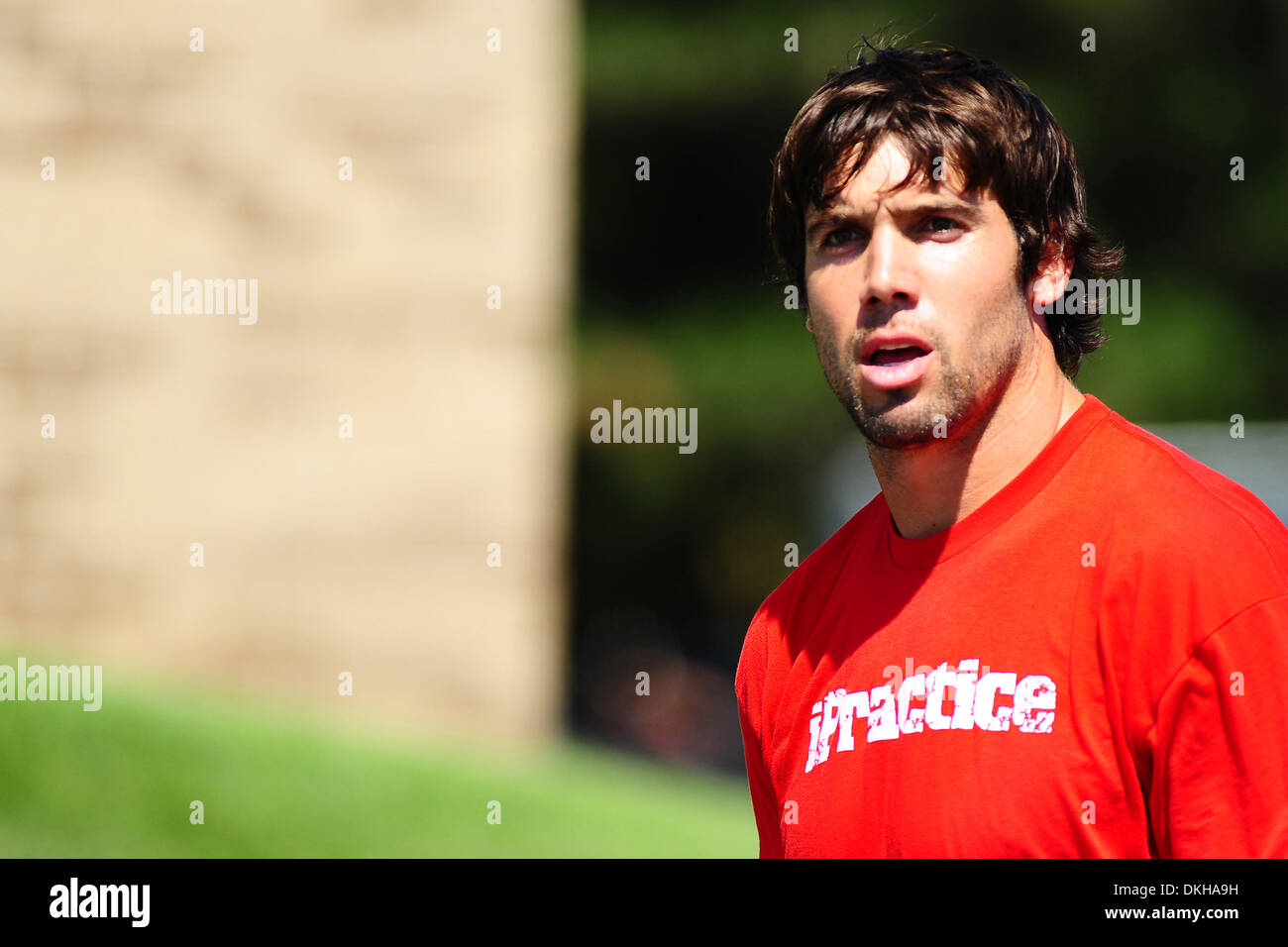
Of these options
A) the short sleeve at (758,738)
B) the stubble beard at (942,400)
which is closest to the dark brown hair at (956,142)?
the stubble beard at (942,400)

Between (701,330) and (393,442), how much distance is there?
8885 mm

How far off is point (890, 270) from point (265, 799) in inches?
180

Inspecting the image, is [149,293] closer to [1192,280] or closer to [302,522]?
[302,522]

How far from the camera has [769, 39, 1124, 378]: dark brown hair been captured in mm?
2830

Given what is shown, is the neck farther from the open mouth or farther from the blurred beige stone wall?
the blurred beige stone wall

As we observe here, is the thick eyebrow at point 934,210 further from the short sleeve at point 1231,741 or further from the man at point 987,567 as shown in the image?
the short sleeve at point 1231,741

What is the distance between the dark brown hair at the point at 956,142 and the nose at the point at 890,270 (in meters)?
0.10

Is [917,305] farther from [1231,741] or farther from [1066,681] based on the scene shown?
[1231,741]

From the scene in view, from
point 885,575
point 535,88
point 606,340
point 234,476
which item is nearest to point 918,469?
point 885,575

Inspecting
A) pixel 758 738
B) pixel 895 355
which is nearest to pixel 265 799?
pixel 758 738

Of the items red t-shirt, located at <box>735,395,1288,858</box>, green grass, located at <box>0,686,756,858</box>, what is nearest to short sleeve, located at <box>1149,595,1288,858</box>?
red t-shirt, located at <box>735,395,1288,858</box>

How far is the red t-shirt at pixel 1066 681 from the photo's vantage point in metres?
2.20

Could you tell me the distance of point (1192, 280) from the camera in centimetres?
1842
